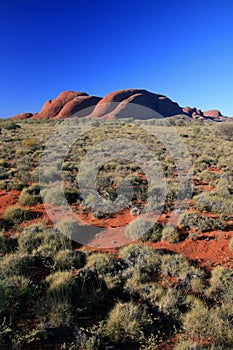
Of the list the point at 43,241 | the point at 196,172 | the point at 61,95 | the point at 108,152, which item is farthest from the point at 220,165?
the point at 61,95

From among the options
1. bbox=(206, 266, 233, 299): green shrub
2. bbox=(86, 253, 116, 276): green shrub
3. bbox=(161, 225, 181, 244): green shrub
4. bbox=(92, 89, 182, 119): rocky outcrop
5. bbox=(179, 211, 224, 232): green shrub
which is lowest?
bbox=(206, 266, 233, 299): green shrub

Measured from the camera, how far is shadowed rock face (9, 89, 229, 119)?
63397mm

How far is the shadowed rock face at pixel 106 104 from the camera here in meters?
63.4

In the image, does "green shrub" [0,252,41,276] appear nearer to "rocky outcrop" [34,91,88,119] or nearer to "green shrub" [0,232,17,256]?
"green shrub" [0,232,17,256]

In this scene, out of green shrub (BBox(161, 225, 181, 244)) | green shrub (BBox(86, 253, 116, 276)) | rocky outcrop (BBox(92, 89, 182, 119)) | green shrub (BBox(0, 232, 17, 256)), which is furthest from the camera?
rocky outcrop (BBox(92, 89, 182, 119))

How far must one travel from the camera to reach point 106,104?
218 ft

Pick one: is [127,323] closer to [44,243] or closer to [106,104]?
[44,243]

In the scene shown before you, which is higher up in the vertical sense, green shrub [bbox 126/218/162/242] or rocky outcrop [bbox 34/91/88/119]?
rocky outcrop [bbox 34/91/88/119]

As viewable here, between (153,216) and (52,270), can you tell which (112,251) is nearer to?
(52,270)

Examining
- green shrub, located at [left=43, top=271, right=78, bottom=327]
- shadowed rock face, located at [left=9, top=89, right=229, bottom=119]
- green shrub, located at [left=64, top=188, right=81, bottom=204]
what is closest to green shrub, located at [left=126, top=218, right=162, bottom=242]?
green shrub, located at [left=43, top=271, right=78, bottom=327]

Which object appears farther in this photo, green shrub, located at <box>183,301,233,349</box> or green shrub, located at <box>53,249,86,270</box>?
green shrub, located at <box>53,249,86,270</box>

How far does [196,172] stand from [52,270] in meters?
9.61

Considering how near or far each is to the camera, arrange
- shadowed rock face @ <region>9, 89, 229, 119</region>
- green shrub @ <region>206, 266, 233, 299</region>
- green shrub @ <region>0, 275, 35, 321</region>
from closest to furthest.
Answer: green shrub @ <region>0, 275, 35, 321</region> < green shrub @ <region>206, 266, 233, 299</region> < shadowed rock face @ <region>9, 89, 229, 119</region>

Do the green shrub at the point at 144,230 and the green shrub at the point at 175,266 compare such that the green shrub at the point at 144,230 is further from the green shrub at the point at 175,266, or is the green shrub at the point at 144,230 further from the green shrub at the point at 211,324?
the green shrub at the point at 211,324
